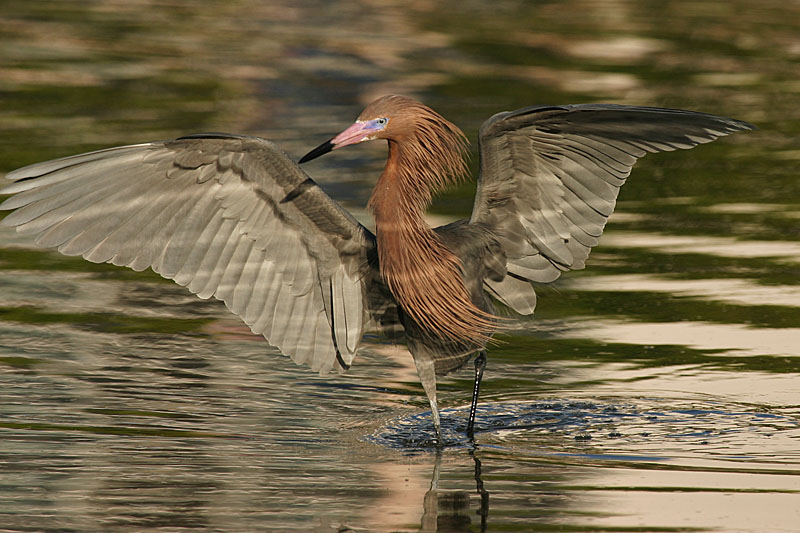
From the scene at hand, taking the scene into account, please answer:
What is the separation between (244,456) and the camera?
22.9 feet

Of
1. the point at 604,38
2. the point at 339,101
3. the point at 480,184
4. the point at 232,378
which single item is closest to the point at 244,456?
the point at 232,378

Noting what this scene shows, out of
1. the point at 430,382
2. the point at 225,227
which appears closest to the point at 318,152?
the point at 225,227

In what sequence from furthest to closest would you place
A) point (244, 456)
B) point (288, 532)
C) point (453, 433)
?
point (453, 433), point (244, 456), point (288, 532)

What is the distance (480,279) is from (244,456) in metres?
1.95

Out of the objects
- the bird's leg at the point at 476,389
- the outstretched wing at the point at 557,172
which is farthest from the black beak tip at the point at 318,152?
the bird's leg at the point at 476,389

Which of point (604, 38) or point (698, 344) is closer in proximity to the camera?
point (698, 344)

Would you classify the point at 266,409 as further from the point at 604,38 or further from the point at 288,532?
the point at 604,38

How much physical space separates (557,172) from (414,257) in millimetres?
984

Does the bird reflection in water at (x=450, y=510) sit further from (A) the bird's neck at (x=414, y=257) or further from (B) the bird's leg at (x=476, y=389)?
(A) the bird's neck at (x=414, y=257)

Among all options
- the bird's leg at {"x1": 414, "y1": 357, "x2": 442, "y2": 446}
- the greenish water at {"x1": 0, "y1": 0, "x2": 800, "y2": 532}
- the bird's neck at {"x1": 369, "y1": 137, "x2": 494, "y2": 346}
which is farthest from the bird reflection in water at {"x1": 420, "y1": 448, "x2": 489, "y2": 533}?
the bird's neck at {"x1": 369, "y1": 137, "x2": 494, "y2": 346}

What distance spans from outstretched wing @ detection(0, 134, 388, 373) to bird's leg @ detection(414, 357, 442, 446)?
1.41ft

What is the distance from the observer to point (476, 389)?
305 inches

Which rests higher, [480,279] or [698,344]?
[480,279]

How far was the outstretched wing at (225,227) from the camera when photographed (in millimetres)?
7520
